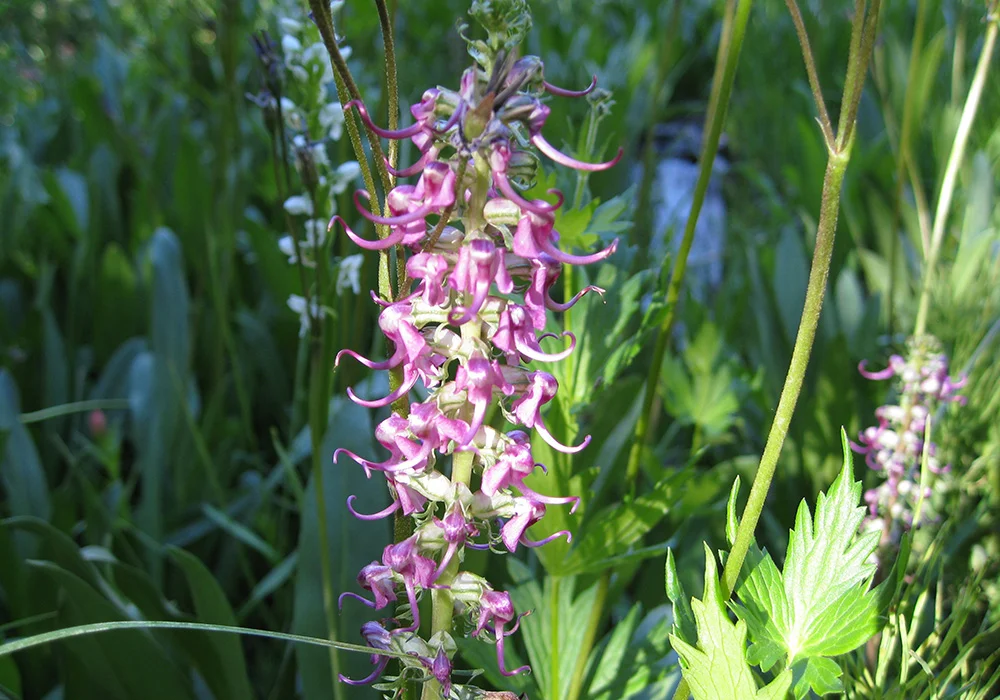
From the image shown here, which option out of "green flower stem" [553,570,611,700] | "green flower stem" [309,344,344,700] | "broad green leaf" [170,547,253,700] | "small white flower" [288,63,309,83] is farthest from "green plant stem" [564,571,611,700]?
"small white flower" [288,63,309,83]

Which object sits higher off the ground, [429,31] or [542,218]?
[429,31]

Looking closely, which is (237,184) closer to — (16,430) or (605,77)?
(16,430)

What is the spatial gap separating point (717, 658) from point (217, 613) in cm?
57

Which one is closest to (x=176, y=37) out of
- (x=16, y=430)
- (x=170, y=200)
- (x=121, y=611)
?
(x=170, y=200)

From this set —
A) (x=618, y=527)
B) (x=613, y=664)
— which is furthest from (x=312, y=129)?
(x=613, y=664)

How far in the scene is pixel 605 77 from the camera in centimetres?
246

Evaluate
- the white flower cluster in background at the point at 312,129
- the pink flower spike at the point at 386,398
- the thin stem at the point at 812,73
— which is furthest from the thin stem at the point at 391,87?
the white flower cluster in background at the point at 312,129

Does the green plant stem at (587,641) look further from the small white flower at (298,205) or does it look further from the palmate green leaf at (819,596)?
the small white flower at (298,205)

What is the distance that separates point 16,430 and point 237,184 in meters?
0.82

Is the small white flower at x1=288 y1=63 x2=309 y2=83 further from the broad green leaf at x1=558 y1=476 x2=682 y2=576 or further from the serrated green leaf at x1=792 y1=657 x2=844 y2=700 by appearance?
the serrated green leaf at x1=792 y1=657 x2=844 y2=700

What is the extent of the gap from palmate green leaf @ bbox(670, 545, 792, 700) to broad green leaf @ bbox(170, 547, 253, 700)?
507 mm

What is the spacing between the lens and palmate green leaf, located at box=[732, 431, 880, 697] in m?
0.56

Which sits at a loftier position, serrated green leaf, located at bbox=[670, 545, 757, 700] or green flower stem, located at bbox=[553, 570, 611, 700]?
serrated green leaf, located at bbox=[670, 545, 757, 700]

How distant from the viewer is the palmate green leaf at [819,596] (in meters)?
0.56
